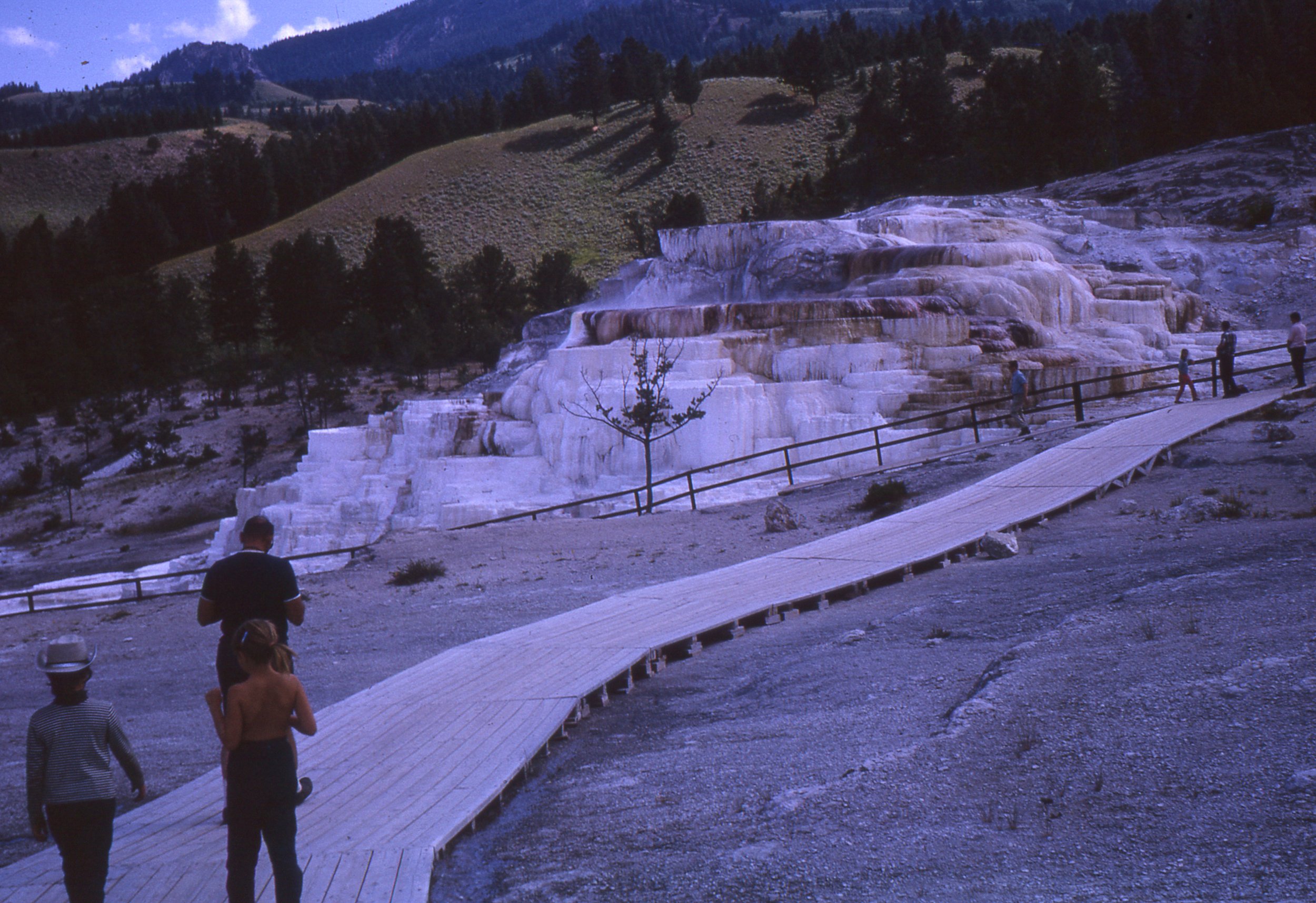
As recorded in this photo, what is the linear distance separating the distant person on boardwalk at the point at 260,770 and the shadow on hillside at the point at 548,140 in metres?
96.3

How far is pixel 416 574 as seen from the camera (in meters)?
14.1

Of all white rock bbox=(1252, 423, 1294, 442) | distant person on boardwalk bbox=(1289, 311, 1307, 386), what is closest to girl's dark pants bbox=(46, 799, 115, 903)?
white rock bbox=(1252, 423, 1294, 442)

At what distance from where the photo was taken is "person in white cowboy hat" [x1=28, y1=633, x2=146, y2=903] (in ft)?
13.2

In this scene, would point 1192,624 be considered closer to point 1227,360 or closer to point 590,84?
point 1227,360

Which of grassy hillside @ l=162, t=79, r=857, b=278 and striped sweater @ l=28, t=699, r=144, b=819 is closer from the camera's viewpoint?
striped sweater @ l=28, t=699, r=144, b=819

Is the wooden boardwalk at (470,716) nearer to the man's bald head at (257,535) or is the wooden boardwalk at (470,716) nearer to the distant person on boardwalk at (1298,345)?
the man's bald head at (257,535)

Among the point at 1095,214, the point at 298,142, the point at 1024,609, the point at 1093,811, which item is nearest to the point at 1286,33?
the point at 1095,214

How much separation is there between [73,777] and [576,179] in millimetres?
90049

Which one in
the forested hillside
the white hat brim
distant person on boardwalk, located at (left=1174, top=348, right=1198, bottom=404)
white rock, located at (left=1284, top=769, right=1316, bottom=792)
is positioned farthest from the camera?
the forested hillside

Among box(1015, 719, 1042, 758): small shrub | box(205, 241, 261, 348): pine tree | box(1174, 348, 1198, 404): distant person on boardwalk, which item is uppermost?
box(205, 241, 261, 348): pine tree

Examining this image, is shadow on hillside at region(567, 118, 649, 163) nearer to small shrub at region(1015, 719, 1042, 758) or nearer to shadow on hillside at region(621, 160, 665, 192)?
shadow on hillside at region(621, 160, 665, 192)

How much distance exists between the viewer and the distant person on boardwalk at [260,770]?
3.96m

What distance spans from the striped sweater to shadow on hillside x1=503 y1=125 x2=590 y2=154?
96222mm

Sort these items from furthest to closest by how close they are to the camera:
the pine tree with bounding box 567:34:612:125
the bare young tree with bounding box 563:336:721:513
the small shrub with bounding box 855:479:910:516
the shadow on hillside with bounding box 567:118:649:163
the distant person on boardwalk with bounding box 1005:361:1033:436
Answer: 1. the pine tree with bounding box 567:34:612:125
2. the shadow on hillside with bounding box 567:118:649:163
3. the bare young tree with bounding box 563:336:721:513
4. the distant person on boardwalk with bounding box 1005:361:1033:436
5. the small shrub with bounding box 855:479:910:516
